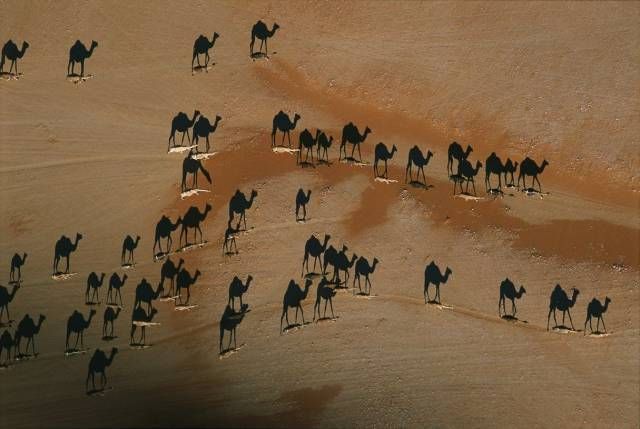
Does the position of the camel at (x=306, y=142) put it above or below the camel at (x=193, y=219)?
above

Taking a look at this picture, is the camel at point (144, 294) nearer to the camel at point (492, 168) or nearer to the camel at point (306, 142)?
the camel at point (306, 142)

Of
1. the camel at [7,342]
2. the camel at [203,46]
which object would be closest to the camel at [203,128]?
the camel at [203,46]

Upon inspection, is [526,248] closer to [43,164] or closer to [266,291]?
[266,291]

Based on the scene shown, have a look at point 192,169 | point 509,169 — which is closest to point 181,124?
point 192,169

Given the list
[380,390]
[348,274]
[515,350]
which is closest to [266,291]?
[348,274]

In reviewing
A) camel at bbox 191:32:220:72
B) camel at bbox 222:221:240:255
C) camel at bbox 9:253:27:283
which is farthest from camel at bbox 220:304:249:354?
camel at bbox 191:32:220:72

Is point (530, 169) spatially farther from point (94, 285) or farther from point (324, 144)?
point (94, 285)

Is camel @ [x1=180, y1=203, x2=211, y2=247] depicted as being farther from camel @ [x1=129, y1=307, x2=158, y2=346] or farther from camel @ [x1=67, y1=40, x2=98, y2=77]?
camel @ [x1=67, y1=40, x2=98, y2=77]
